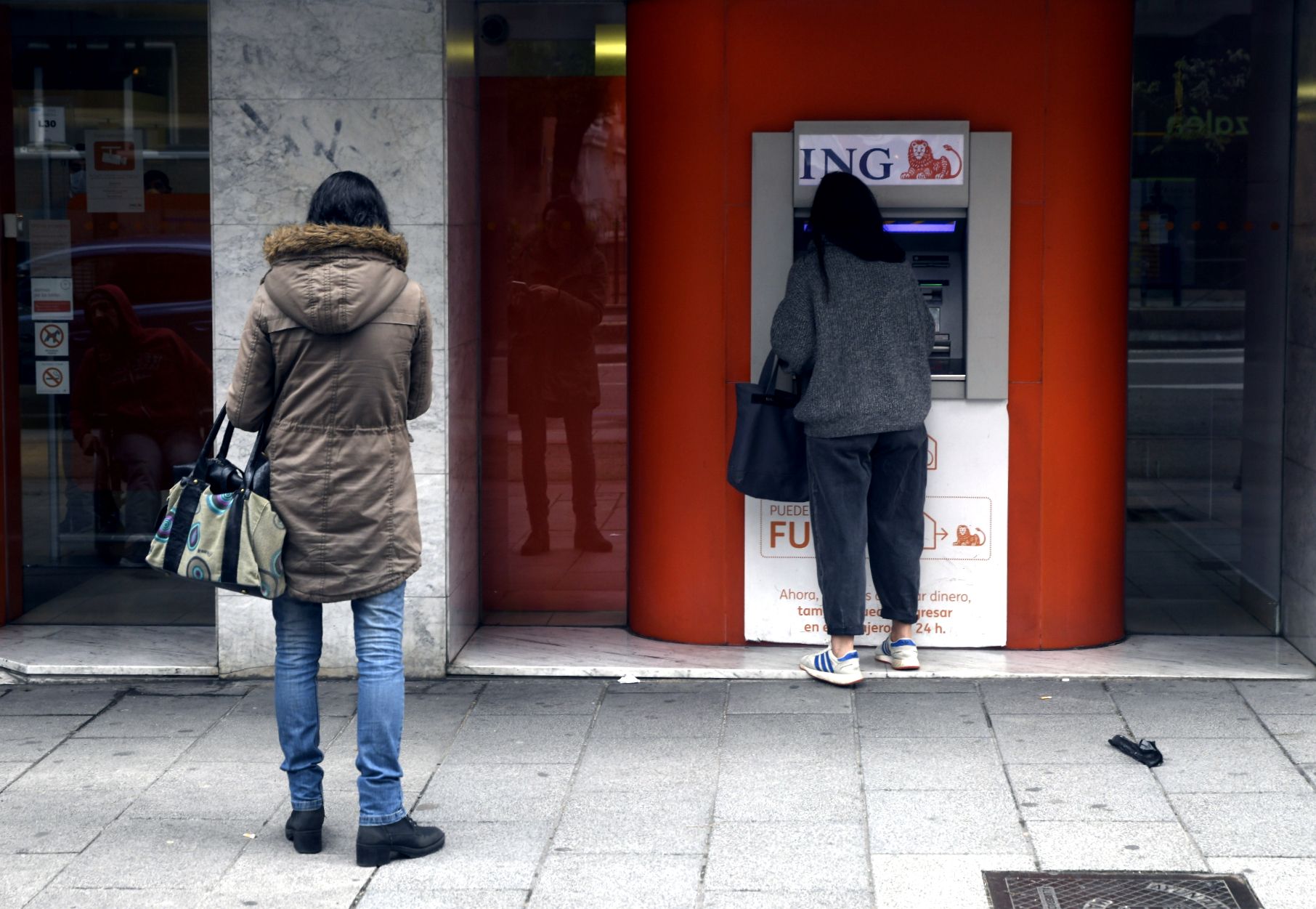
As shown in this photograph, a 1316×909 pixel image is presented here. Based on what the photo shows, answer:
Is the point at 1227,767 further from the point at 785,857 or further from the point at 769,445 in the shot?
the point at 769,445

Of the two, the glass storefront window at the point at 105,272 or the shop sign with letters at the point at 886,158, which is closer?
the shop sign with letters at the point at 886,158

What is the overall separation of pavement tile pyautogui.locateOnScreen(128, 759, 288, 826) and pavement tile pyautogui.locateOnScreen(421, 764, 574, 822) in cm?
47

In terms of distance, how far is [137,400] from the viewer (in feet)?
24.6

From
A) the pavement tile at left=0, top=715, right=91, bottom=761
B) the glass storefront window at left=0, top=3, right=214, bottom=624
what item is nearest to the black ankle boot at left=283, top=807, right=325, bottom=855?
the pavement tile at left=0, top=715, right=91, bottom=761

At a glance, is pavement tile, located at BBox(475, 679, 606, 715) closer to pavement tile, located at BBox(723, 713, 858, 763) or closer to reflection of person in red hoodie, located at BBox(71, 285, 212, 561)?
pavement tile, located at BBox(723, 713, 858, 763)

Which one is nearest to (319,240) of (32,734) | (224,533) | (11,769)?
(224,533)

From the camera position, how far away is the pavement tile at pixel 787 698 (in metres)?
5.71

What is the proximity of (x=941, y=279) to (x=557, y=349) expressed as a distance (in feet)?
5.24

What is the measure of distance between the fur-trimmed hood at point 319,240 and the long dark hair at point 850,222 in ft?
6.58

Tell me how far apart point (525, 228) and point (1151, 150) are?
8.30ft

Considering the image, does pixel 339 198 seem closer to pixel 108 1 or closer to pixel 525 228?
pixel 525 228

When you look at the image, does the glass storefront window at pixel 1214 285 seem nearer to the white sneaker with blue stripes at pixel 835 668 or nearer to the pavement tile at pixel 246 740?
the white sneaker with blue stripes at pixel 835 668

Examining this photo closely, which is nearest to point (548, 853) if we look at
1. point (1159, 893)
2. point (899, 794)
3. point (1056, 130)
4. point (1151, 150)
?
point (899, 794)

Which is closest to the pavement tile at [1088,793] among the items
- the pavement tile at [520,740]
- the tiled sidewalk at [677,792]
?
the tiled sidewalk at [677,792]
